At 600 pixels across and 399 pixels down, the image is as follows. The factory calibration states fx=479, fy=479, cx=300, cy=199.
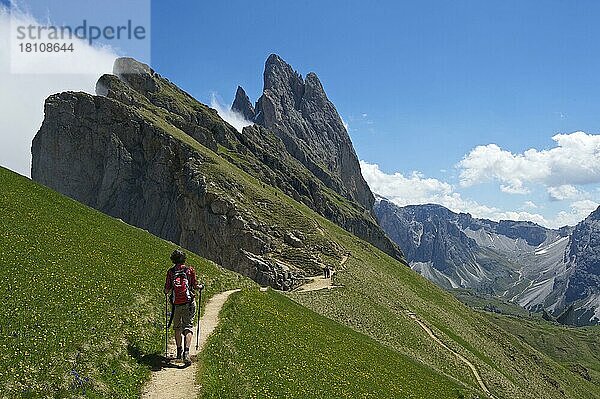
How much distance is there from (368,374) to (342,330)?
515 inches

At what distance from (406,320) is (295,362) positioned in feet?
160

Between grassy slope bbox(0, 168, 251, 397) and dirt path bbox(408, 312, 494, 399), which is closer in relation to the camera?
grassy slope bbox(0, 168, 251, 397)

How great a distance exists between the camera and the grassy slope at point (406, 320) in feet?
199

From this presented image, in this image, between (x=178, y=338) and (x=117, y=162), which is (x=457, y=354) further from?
(x=117, y=162)

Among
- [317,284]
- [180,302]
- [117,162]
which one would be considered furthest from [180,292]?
[117,162]

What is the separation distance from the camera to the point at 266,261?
90.8 m

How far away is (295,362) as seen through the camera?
90.6 ft

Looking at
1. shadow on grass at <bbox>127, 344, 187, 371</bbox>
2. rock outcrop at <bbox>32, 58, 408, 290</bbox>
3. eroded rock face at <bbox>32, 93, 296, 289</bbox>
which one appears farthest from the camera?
eroded rock face at <bbox>32, 93, 296, 289</bbox>

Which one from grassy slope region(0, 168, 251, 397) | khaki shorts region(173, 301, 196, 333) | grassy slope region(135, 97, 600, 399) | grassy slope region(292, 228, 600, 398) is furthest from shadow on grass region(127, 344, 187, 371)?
grassy slope region(292, 228, 600, 398)

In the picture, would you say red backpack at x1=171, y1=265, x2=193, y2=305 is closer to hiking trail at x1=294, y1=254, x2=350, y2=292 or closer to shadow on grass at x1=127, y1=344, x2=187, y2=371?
shadow on grass at x1=127, y1=344, x2=187, y2=371

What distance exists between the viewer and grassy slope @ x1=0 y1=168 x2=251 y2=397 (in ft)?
58.6

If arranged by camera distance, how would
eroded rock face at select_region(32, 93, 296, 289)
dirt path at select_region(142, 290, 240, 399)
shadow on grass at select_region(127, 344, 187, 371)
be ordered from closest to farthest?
dirt path at select_region(142, 290, 240, 399)
shadow on grass at select_region(127, 344, 187, 371)
eroded rock face at select_region(32, 93, 296, 289)

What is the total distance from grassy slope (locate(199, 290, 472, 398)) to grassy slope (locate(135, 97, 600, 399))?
1.58 meters

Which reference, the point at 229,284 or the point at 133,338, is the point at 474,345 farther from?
the point at 133,338
